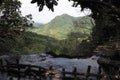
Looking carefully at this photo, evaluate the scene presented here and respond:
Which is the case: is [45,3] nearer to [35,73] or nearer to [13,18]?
[35,73]

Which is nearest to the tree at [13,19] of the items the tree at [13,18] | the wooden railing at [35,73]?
the tree at [13,18]

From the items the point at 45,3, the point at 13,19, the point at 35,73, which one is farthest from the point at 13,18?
the point at 45,3

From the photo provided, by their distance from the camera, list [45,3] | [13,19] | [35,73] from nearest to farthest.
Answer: [45,3] < [35,73] < [13,19]

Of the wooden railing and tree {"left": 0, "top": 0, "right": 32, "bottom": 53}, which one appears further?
tree {"left": 0, "top": 0, "right": 32, "bottom": 53}

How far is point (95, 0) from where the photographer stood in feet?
34.4

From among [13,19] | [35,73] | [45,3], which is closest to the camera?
[45,3]

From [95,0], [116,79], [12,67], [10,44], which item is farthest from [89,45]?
[95,0]

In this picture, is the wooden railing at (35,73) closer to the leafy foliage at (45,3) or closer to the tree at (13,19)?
the tree at (13,19)

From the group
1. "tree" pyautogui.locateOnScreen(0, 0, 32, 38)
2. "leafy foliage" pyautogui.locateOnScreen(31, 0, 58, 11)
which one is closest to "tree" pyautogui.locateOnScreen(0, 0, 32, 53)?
"tree" pyautogui.locateOnScreen(0, 0, 32, 38)

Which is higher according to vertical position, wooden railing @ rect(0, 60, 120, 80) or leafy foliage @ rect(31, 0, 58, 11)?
leafy foliage @ rect(31, 0, 58, 11)

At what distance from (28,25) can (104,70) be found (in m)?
12.2

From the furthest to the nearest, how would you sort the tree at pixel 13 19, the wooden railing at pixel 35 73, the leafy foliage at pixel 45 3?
the tree at pixel 13 19 → the wooden railing at pixel 35 73 → the leafy foliage at pixel 45 3

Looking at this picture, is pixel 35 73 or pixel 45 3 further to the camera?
pixel 35 73

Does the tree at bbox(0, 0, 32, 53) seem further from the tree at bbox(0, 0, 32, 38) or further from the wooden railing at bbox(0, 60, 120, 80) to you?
the wooden railing at bbox(0, 60, 120, 80)
